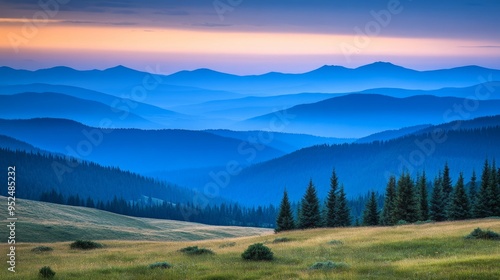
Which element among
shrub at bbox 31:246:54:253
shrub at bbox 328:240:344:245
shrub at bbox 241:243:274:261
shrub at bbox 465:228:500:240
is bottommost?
shrub at bbox 241:243:274:261

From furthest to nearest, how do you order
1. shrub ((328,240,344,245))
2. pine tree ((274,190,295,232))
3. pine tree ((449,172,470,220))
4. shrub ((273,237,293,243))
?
pine tree ((274,190,295,232))
pine tree ((449,172,470,220))
shrub ((273,237,293,243))
shrub ((328,240,344,245))

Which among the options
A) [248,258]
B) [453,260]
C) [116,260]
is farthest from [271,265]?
[116,260]

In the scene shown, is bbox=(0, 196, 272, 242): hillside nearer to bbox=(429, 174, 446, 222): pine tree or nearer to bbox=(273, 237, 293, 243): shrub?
bbox=(429, 174, 446, 222): pine tree

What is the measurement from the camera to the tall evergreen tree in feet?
253

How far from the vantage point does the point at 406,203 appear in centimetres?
7769

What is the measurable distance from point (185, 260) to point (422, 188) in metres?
50.8

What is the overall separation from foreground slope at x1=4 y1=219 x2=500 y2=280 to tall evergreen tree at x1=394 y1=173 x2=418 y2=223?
2997 cm

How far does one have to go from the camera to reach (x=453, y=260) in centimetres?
2995

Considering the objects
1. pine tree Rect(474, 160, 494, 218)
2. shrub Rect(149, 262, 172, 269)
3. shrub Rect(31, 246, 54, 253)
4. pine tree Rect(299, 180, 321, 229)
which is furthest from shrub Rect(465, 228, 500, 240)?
pine tree Rect(299, 180, 321, 229)

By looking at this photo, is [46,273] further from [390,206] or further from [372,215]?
[390,206]

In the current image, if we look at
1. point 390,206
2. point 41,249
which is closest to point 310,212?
point 390,206

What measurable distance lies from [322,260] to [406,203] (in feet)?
152

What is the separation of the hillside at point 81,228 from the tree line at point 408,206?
21208mm

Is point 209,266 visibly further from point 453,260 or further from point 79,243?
point 79,243
